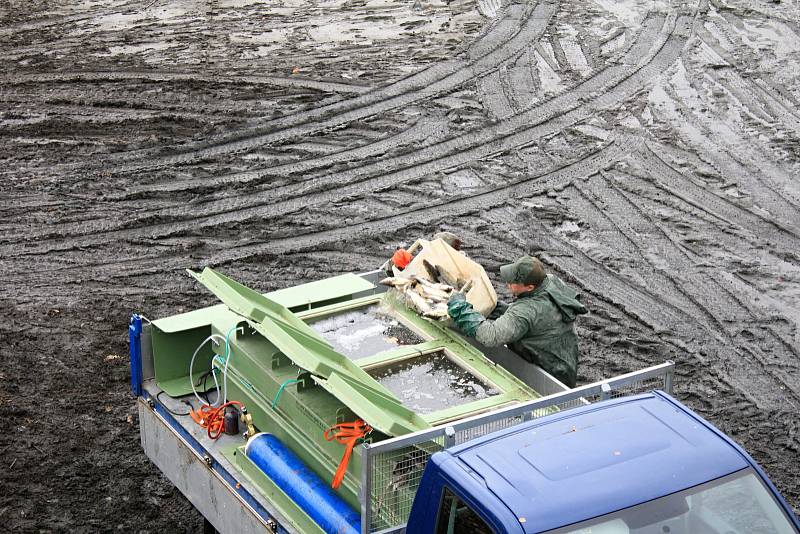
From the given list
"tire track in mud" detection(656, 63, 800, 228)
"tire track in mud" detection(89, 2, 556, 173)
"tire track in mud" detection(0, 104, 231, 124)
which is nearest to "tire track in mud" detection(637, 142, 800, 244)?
"tire track in mud" detection(656, 63, 800, 228)

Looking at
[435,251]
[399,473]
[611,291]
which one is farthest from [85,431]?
[611,291]

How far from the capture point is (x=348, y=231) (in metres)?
12.7

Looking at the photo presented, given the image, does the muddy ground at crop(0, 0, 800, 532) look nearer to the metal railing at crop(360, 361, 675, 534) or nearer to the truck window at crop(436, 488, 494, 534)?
the metal railing at crop(360, 361, 675, 534)

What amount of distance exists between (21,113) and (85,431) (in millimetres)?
7855

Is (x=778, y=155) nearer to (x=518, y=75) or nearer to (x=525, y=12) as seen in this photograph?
(x=518, y=75)

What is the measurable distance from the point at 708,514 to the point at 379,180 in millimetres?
9082

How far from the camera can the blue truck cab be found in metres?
4.94

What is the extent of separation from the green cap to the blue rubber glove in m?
0.41

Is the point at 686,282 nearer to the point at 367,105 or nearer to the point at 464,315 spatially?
the point at 464,315

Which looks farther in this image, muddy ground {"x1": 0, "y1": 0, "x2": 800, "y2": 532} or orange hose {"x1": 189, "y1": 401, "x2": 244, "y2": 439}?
muddy ground {"x1": 0, "y1": 0, "x2": 800, "y2": 532}

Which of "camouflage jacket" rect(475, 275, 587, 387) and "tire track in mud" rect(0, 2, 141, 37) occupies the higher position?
"camouflage jacket" rect(475, 275, 587, 387)

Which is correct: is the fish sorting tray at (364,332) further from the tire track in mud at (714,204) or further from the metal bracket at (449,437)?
the tire track in mud at (714,204)

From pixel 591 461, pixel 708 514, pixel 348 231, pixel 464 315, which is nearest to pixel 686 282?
pixel 348 231

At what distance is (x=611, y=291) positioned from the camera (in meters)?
11.4
